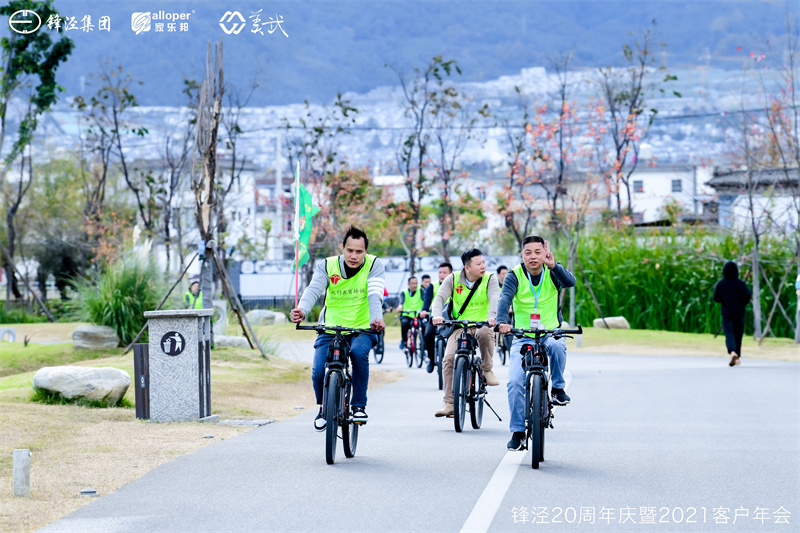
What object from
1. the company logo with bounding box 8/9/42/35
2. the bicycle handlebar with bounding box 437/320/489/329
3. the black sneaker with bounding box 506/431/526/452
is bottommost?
the black sneaker with bounding box 506/431/526/452

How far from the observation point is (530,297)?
9.05 meters

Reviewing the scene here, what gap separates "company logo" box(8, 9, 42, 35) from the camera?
2547 cm

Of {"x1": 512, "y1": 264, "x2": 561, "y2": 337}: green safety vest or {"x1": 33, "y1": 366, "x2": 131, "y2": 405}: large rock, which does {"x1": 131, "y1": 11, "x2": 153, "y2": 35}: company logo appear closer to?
{"x1": 33, "y1": 366, "x2": 131, "y2": 405}: large rock

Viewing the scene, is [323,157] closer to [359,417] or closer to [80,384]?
[80,384]

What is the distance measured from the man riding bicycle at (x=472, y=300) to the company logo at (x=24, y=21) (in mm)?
16995

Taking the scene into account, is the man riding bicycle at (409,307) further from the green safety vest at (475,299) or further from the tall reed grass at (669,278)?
the tall reed grass at (669,278)

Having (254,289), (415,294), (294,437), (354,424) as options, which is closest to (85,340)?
(415,294)

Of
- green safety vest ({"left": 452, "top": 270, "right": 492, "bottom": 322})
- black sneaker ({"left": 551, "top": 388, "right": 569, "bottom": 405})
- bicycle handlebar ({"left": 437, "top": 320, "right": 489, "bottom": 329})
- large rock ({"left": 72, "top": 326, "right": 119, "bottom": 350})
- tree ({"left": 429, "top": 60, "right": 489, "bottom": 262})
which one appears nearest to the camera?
black sneaker ({"left": 551, "top": 388, "right": 569, "bottom": 405})

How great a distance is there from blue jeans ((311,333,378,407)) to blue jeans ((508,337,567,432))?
46.9 inches

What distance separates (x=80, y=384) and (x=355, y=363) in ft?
16.2

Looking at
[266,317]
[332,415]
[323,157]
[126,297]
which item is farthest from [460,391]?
[323,157]

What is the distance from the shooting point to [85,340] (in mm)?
20703

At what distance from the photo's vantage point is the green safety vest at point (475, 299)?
12.2 metres

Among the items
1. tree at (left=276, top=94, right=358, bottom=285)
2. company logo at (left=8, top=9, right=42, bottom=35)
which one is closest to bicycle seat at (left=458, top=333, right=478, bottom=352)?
company logo at (left=8, top=9, right=42, bottom=35)
